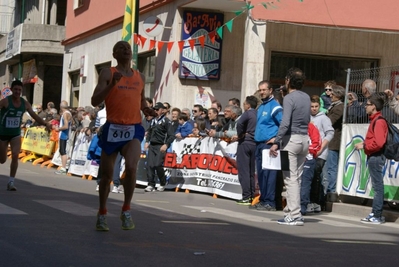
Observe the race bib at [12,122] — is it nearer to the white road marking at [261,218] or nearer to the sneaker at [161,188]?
the white road marking at [261,218]

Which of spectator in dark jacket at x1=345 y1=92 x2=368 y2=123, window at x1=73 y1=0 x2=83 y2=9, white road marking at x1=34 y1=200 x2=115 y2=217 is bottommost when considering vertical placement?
white road marking at x1=34 y1=200 x2=115 y2=217

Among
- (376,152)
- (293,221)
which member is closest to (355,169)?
(376,152)

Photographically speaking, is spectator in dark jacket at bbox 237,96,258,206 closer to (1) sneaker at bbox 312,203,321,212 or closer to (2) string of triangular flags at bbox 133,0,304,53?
(1) sneaker at bbox 312,203,321,212

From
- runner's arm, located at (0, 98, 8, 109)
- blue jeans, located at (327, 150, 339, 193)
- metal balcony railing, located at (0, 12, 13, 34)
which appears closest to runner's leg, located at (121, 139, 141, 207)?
runner's arm, located at (0, 98, 8, 109)

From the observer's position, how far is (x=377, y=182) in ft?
44.4

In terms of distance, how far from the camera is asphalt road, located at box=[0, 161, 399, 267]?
783cm

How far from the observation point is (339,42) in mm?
24484

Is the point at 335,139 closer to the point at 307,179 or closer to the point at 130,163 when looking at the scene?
the point at 307,179

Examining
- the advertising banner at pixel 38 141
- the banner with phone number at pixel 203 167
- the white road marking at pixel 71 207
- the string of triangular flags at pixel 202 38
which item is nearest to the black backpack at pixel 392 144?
the white road marking at pixel 71 207

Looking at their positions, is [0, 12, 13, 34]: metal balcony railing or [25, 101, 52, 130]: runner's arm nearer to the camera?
[25, 101, 52, 130]: runner's arm

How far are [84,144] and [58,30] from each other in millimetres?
17875

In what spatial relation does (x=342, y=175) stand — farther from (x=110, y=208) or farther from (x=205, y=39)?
(x=205, y=39)

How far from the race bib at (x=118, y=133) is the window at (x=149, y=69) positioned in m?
16.6

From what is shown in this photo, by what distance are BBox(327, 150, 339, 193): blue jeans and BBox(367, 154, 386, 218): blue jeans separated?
235 cm
